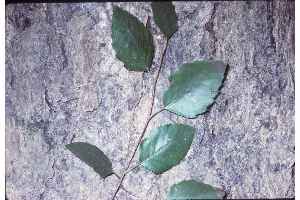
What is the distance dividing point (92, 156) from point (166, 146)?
4.7 inches

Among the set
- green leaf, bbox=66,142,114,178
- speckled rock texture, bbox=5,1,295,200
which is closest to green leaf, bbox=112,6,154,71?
speckled rock texture, bbox=5,1,295,200

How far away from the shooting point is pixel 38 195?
0.63m

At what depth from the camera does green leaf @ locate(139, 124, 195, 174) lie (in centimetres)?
60

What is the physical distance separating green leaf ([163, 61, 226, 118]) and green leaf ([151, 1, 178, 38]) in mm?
67

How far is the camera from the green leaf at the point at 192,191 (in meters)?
0.59

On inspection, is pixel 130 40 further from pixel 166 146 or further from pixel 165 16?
pixel 166 146

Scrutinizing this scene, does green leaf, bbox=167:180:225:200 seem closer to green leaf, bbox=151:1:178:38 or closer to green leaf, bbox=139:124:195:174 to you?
green leaf, bbox=139:124:195:174

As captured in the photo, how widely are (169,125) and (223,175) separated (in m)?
0.12

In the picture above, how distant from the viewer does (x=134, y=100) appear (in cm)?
63

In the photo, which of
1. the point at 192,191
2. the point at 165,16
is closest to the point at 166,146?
the point at 192,191

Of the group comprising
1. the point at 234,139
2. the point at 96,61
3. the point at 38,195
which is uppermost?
the point at 96,61

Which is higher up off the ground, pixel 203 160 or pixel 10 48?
pixel 10 48
